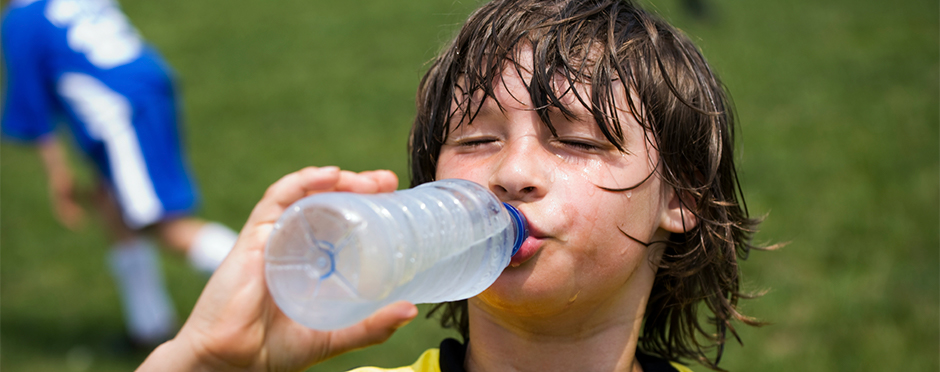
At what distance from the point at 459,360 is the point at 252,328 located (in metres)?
0.59

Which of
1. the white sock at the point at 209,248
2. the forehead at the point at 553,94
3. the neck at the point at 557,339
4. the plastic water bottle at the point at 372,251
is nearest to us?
the plastic water bottle at the point at 372,251

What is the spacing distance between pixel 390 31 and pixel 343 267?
1173 cm

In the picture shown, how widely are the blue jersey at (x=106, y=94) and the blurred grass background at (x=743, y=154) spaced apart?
109cm

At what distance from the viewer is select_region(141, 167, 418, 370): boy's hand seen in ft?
6.33

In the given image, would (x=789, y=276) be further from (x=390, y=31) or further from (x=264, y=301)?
(x=390, y=31)

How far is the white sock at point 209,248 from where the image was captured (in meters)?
4.75

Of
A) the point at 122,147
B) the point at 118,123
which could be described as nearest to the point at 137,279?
the point at 122,147

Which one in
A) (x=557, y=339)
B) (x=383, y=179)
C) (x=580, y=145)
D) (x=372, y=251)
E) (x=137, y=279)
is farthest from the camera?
(x=137, y=279)

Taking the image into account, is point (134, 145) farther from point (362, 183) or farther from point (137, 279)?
point (362, 183)

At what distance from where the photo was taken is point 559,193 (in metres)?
1.82

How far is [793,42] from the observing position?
406 inches

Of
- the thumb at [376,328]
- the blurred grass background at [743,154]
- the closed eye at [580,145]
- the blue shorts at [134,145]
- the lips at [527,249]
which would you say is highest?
the closed eye at [580,145]

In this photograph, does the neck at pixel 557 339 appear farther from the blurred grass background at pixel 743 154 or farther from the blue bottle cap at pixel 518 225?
the blurred grass background at pixel 743 154

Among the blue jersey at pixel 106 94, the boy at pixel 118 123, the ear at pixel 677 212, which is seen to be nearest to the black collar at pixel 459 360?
the ear at pixel 677 212
